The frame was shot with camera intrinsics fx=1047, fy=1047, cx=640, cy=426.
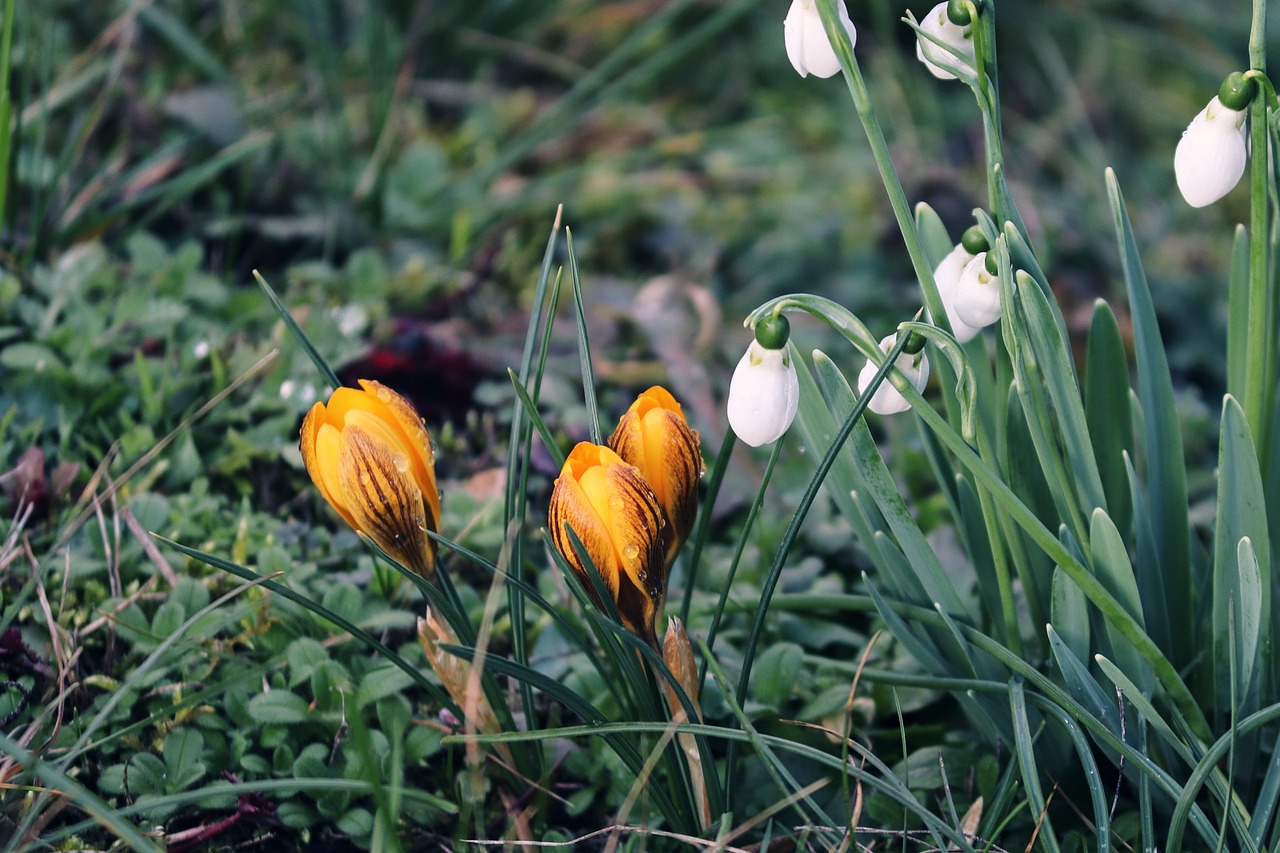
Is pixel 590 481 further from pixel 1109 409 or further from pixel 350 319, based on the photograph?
pixel 350 319

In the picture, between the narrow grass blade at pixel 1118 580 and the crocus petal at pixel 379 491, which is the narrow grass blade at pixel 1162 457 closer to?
the narrow grass blade at pixel 1118 580

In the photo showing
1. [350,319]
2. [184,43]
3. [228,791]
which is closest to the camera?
[228,791]

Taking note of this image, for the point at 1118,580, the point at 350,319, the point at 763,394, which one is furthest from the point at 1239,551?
the point at 350,319

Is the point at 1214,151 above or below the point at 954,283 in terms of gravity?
above

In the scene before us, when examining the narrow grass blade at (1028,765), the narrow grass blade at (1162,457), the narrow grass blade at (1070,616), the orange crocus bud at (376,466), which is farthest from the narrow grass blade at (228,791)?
the narrow grass blade at (1162,457)

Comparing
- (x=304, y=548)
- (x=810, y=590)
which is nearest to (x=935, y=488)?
→ (x=810, y=590)

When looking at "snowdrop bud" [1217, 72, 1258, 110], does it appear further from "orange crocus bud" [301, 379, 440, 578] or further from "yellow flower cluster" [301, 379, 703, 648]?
"orange crocus bud" [301, 379, 440, 578]

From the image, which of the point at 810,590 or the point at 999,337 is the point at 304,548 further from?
the point at 999,337
